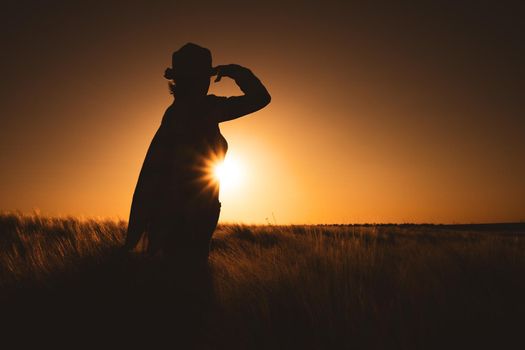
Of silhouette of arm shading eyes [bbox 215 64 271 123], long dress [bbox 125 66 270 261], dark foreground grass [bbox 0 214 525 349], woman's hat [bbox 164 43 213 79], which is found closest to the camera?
dark foreground grass [bbox 0 214 525 349]

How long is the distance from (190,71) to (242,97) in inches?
19.0

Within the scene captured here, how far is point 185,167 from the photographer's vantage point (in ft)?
8.34

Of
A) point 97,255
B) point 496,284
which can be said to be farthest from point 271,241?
point 496,284

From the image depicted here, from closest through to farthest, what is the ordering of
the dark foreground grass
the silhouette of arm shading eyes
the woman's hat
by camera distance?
the dark foreground grass
the woman's hat
the silhouette of arm shading eyes

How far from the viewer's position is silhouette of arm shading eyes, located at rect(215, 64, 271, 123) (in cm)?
274

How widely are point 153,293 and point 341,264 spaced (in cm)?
175

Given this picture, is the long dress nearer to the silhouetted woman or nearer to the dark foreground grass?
the silhouetted woman

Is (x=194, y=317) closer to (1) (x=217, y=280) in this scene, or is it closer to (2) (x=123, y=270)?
(1) (x=217, y=280)

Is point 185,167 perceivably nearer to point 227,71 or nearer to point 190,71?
point 190,71

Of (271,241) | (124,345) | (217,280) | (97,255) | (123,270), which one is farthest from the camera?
(271,241)

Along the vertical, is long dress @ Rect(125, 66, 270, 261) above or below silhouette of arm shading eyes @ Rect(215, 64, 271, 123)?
below

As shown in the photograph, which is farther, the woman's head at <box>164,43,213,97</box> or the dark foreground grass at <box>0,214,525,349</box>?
the woman's head at <box>164,43,213,97</box>

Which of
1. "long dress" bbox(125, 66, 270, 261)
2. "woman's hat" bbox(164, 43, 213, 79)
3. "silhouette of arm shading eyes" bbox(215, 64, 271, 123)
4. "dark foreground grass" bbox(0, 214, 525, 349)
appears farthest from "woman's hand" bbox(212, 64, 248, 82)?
"dark foreground grass" bbox(0, 214, 525, 349)

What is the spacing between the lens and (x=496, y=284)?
2.96 metres
